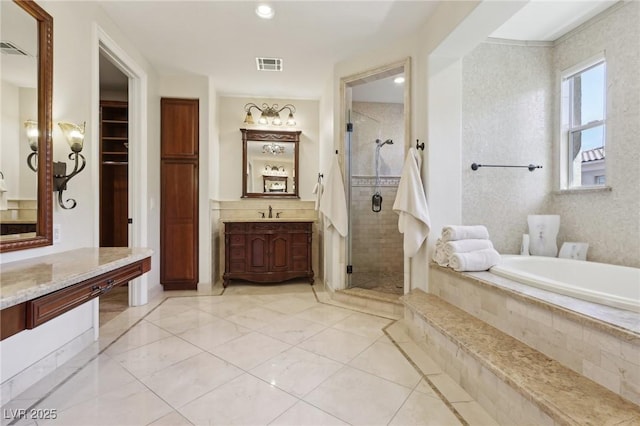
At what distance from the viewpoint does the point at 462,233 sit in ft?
7.57

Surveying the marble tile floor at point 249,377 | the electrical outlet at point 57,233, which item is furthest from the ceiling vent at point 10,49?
the marble tile floor at point 249,377

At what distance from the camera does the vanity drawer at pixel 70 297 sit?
43.4 inches

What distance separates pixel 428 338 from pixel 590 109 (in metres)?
2.57

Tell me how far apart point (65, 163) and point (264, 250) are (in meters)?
2.23

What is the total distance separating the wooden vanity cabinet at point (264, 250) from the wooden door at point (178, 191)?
1.45 feet

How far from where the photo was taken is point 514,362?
1.38m

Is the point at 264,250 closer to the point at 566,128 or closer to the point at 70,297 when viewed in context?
the point at 70,297

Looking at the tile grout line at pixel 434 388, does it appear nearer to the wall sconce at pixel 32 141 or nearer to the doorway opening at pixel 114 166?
the wall sconce at pixel 32 141

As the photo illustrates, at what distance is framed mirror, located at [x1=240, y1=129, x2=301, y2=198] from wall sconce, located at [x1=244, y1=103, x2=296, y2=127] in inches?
5.3

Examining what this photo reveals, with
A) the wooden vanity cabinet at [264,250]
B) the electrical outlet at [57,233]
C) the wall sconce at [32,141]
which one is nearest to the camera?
the wall sconce at [32,141]

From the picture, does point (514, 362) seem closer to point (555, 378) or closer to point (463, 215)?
point (555, 378)

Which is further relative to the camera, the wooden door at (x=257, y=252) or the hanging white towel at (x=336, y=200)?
the wooden door at (x=257, y=252)

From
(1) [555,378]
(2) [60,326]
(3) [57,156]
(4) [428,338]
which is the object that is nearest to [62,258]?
(2) [60,326]

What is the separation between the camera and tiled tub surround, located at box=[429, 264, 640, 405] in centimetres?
109
